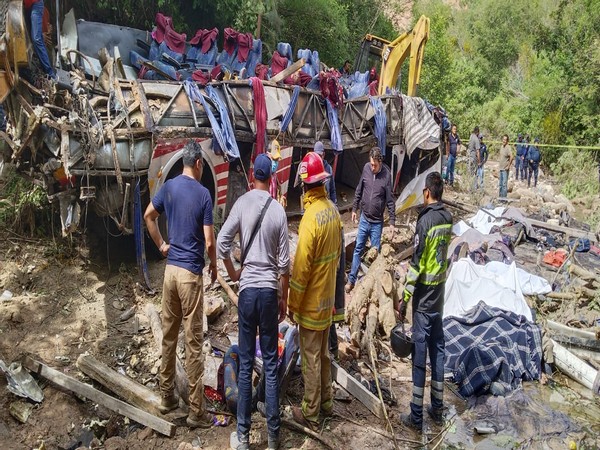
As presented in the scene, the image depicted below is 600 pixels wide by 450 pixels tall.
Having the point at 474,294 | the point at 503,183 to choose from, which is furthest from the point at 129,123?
the point at 503,183

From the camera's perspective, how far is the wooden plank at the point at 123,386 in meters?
3.86

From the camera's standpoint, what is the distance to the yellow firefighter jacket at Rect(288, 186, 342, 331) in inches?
137

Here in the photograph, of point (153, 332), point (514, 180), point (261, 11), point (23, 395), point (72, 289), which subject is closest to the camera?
point (23, 395)

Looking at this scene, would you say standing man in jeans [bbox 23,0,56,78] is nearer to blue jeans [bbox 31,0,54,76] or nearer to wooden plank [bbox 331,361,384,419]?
blue jeans [bbox 31,0,54,76]

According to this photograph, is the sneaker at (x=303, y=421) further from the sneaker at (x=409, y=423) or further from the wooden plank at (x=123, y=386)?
the wooden plank at (x=123, y=386)

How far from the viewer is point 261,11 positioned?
1287cm

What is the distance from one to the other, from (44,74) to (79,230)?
1.94 m

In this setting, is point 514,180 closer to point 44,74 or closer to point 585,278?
point 585,278

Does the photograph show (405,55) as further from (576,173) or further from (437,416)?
(437,416)

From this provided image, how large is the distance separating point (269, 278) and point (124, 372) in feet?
7.55

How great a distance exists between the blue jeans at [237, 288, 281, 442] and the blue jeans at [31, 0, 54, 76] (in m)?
4.61

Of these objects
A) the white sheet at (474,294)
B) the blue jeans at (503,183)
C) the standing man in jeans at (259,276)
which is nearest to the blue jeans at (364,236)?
the white sheet at (474,294)

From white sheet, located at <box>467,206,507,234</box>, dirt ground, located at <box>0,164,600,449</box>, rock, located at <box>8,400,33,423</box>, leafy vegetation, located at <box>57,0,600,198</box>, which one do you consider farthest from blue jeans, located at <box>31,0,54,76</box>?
white sheet, located at <box>467,206,507,234</box>

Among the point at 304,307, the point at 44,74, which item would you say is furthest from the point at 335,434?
the point at 44,74
